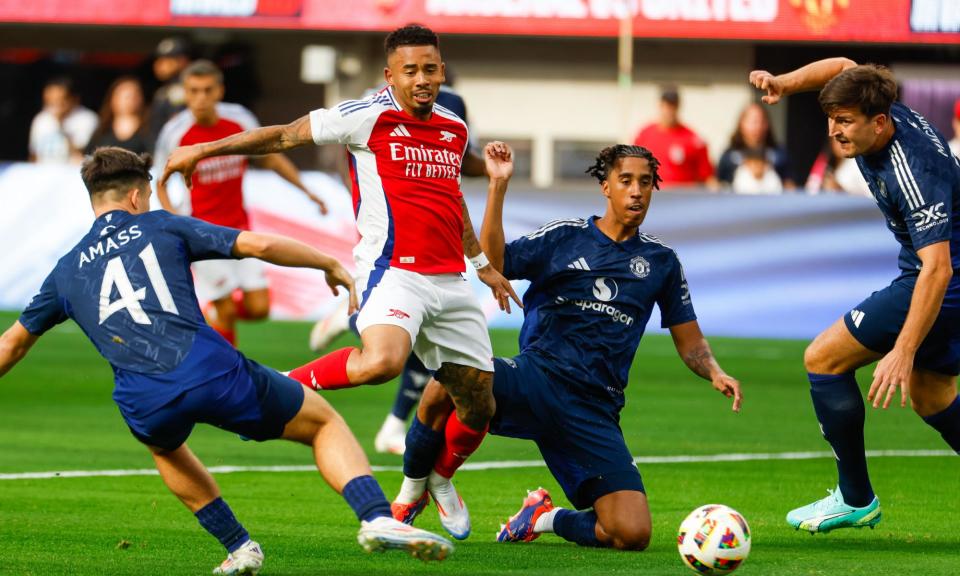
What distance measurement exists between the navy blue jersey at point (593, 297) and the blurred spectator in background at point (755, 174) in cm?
1102

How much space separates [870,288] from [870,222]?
0.70 meters

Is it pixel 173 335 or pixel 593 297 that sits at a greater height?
pixel 173 335

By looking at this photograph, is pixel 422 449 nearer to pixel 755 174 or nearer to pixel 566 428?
pixel 566 428

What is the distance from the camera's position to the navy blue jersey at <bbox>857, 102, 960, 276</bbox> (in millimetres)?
7168

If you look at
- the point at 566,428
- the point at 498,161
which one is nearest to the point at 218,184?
the point at 498,161

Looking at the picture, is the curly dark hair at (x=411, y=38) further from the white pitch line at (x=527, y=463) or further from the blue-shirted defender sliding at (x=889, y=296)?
the white pitch line at (x=527, y=463)

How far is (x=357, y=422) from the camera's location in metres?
12.1

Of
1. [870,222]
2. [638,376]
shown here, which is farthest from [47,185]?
[870,222]

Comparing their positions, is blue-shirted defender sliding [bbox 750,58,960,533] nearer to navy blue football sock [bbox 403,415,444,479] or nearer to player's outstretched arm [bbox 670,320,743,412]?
player's outstretched arm [bbox 670,320,743,412]

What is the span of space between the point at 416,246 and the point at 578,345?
0.91 metres

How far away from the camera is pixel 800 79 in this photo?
7754mm

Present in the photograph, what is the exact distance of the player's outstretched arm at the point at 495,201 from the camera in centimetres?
798

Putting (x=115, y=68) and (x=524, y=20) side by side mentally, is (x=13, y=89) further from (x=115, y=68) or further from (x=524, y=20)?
(x=524, y=20)

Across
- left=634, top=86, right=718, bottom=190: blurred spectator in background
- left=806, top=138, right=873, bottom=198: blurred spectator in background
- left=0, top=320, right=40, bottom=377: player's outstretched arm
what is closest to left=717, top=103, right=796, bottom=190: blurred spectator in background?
left=634, top=86, right=718, bottom=190: blurred spectator in background
